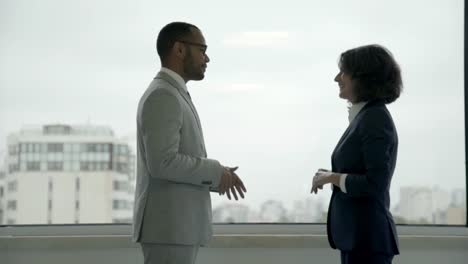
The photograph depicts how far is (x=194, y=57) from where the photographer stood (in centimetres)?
275

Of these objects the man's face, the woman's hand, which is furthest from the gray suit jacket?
the woman's hand

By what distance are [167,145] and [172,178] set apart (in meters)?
0.11

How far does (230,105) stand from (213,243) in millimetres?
721

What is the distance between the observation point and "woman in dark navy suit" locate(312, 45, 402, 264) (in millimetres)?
2408

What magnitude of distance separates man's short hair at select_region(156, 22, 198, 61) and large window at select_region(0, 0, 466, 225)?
116 centimetres

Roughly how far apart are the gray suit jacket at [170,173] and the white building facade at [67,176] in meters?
1.36

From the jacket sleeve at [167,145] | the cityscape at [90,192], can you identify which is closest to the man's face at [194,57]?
the jacket sleeve at [167,145]

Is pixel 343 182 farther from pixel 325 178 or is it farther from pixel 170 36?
pixel 170 36

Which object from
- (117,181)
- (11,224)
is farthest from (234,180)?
(11,224)

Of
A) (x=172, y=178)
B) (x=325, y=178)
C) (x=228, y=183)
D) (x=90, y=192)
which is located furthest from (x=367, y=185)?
(x=90, y=192)

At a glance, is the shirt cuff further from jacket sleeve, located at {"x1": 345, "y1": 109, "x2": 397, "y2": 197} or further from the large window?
the large window

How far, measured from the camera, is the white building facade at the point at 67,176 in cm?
393

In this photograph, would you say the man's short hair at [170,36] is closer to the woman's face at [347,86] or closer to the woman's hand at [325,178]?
the woman's face at [347,86]

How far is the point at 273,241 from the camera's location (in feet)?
12.3
